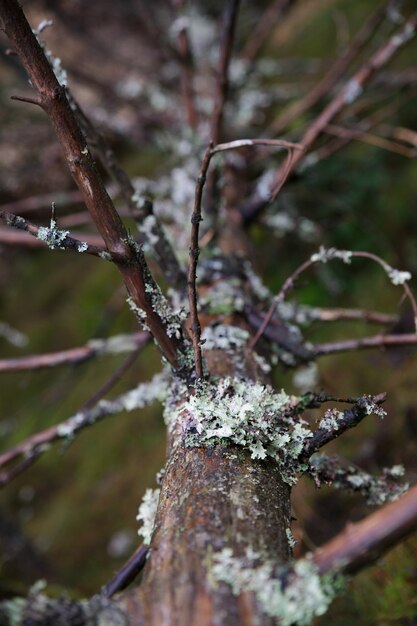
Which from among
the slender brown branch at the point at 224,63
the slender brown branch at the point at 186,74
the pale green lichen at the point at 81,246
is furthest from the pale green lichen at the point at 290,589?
the slender brown branch at the point at 186,74

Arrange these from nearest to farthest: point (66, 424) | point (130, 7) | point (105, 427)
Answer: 1. point (66, 424)
2. point (105, 427)
3. point (130, 7)

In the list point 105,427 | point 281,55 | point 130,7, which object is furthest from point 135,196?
point 130,7

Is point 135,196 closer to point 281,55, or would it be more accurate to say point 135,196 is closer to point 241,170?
point 241,170

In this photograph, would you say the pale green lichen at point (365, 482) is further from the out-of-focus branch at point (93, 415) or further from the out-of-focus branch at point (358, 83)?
the out-of-focus branch at point (358, 83)

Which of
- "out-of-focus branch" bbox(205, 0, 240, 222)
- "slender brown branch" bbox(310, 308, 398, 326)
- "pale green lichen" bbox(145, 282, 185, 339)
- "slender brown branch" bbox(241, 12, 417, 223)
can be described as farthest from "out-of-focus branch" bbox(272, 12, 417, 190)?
"pale green lichen" bbox(145, 282, 185, 339)

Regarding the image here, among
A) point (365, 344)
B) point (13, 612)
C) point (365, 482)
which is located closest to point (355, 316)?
point (365, 344)

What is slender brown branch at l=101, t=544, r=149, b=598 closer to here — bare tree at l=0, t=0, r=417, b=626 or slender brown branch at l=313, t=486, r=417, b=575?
bare tree at l=0, t=0, r=417, b=626

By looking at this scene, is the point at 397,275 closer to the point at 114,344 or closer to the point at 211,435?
the point at 211,435
